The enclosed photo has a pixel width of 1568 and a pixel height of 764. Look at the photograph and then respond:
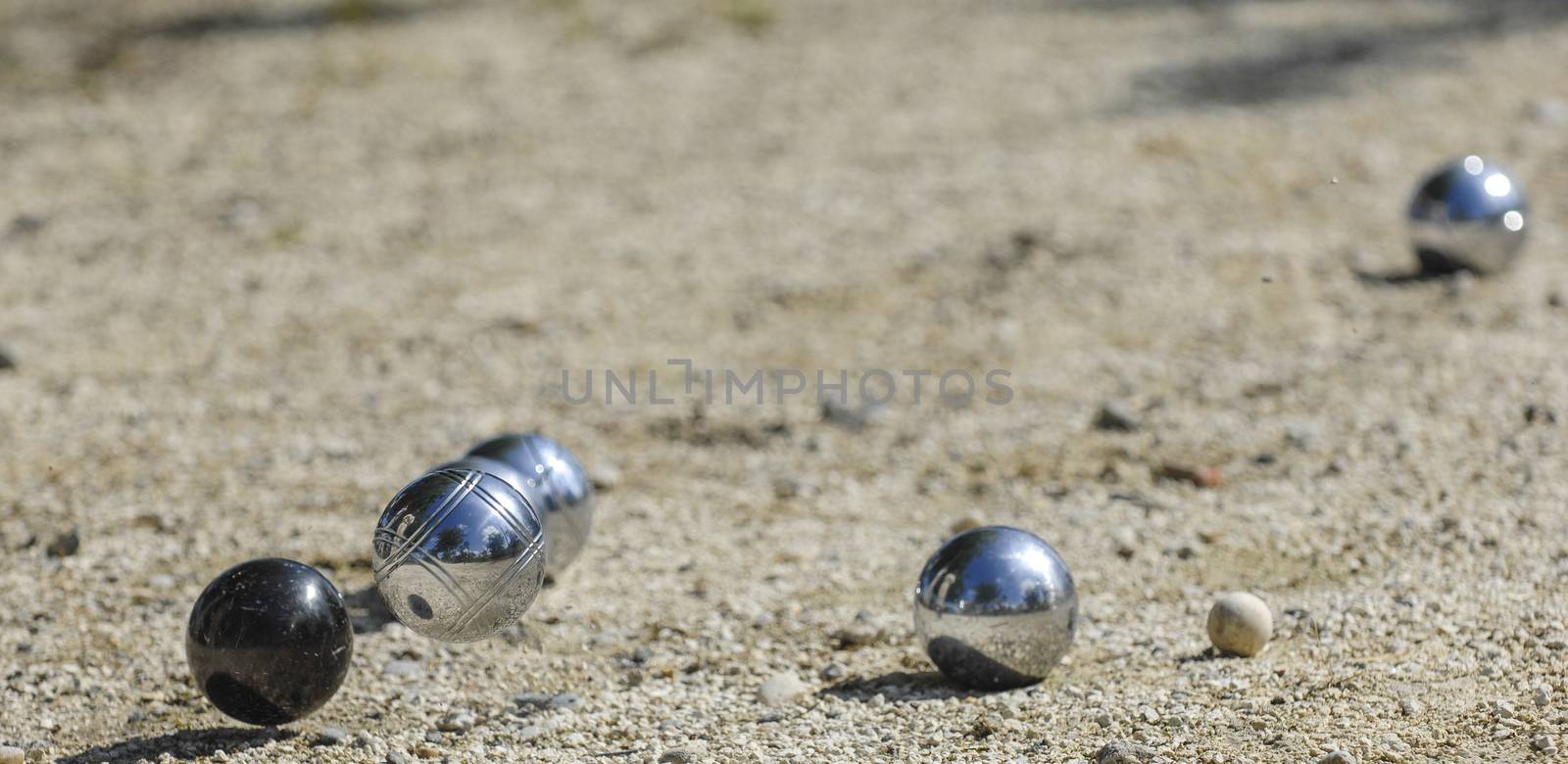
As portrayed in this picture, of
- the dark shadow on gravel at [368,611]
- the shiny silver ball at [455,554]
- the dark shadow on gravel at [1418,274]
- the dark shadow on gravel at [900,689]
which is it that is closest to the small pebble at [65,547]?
the dark shadow on gravel at [368,611]

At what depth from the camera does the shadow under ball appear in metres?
4.37

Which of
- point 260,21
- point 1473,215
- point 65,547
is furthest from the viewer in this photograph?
point 260,21

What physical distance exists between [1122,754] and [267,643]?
7.77 ft

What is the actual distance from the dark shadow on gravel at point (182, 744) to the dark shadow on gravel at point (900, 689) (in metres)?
1.67

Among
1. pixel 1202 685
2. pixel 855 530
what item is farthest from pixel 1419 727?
pixel 855 530

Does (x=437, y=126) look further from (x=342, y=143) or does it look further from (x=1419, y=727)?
(x=1419, y=727)

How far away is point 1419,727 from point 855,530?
7.97ft

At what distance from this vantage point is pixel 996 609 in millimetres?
4648

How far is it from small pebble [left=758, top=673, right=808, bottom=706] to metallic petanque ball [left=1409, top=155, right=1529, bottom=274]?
16.7ft

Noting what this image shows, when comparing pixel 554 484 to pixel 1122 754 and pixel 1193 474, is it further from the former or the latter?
pixel 1193 474

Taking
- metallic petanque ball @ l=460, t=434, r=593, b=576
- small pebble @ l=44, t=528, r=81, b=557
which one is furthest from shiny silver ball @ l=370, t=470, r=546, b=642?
small pebble @ l=44, t=528, r=81, b=557

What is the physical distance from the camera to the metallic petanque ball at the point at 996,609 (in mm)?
4660

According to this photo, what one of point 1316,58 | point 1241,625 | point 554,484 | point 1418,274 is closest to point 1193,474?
point 1241,625

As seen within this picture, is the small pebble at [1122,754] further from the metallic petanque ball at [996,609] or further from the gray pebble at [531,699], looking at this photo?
the gray pebble at [531,699]
